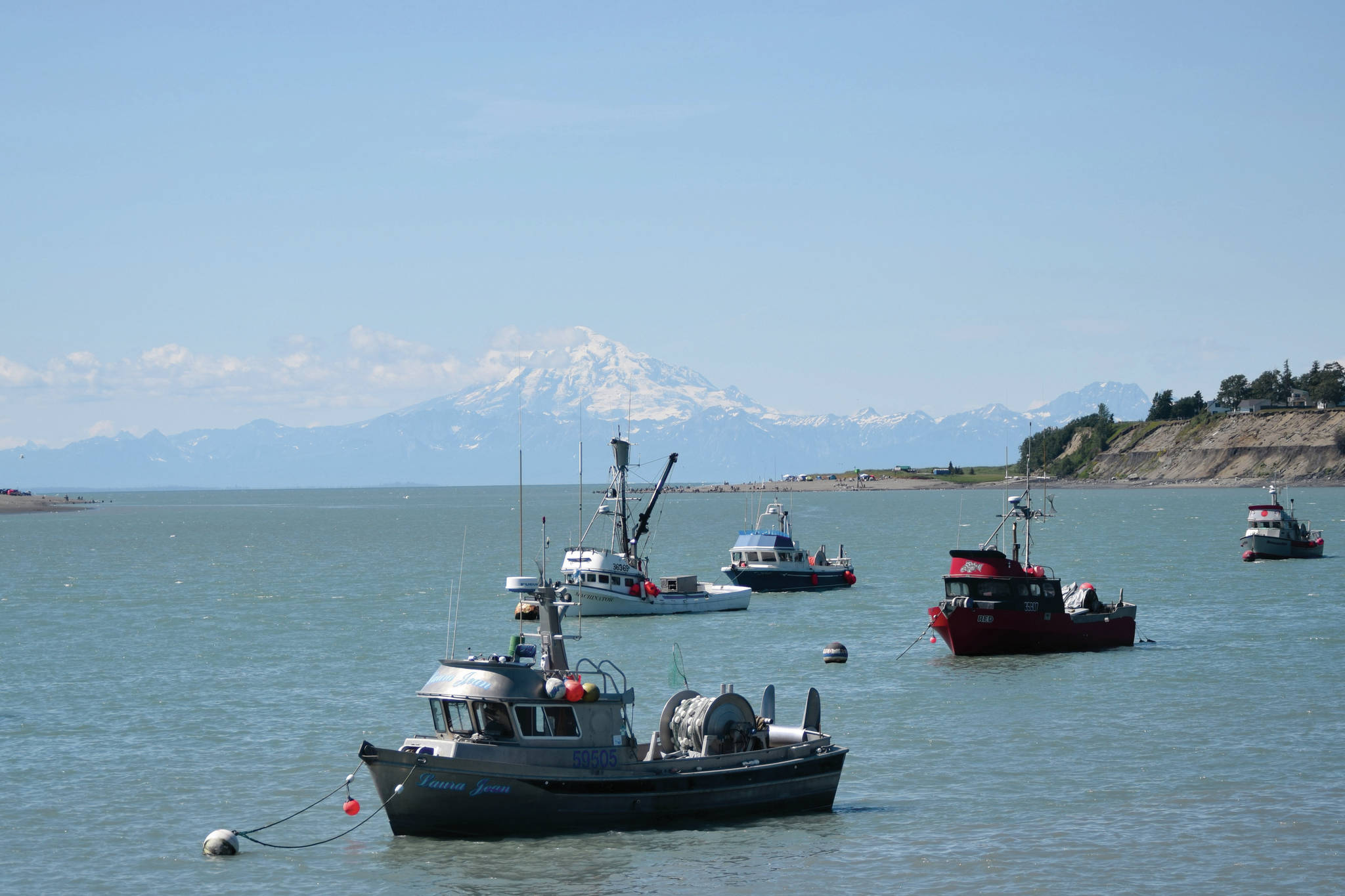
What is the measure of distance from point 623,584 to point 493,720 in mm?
47102

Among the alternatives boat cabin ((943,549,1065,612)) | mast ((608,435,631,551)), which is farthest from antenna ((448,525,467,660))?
boat cabin ((943,549,1065,612))

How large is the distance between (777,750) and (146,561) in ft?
373

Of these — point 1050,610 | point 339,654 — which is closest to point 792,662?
point 1050,610

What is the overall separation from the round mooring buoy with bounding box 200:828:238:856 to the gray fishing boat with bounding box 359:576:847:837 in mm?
3420

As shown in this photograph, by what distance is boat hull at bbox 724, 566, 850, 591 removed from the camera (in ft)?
299

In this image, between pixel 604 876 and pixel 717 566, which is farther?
pixel 717 566

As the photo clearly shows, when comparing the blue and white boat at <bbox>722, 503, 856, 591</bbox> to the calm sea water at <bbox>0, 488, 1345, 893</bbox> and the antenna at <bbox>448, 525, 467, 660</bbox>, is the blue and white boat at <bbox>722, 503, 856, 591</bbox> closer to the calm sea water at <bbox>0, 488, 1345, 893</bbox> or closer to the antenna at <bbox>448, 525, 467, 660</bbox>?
the calm sea water at <bbox>0, 488, 1345, 893</bbox>

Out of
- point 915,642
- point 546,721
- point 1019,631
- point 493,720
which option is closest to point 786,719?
point 546,721

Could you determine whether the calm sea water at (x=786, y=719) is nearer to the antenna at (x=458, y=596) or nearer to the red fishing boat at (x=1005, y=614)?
the antenna at (x=458, y=596)

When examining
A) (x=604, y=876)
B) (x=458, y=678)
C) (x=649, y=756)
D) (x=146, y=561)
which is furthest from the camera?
(x=146, y=561)

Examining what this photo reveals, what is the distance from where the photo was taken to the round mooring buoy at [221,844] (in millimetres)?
30531

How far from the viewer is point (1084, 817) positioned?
32.8 m

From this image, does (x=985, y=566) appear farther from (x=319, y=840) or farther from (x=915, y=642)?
(x=319, y=840)

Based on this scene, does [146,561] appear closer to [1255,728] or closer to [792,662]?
[792,662]
